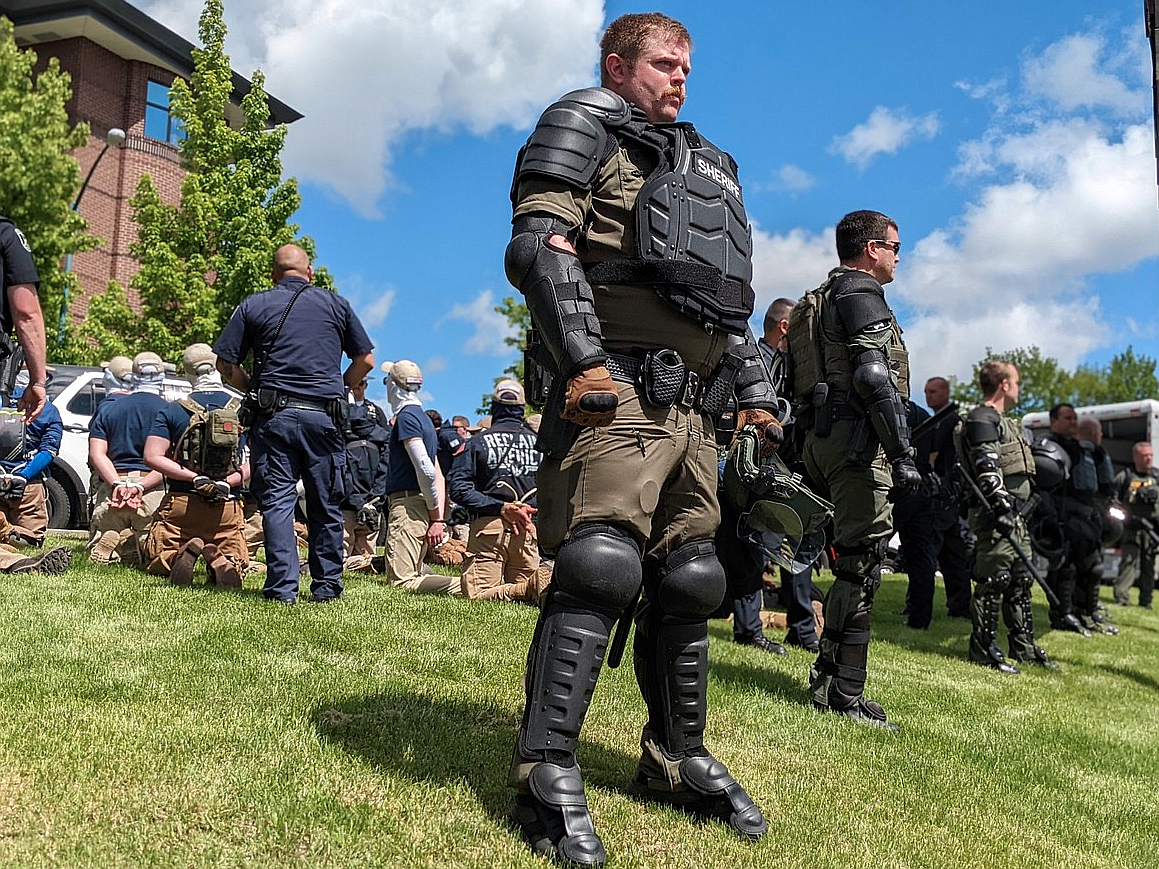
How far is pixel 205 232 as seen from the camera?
2427 cm

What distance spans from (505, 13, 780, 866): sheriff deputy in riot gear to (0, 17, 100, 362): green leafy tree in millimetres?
22764

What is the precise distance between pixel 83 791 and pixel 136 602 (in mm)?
3205

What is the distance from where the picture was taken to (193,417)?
7.37m

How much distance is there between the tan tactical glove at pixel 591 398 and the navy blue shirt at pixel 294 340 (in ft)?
13.1

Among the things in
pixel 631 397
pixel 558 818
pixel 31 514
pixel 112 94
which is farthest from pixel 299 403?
pixel 112 94

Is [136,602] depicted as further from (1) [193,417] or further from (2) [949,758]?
(2) [949,758]

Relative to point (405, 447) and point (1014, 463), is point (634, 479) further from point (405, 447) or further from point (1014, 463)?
point (1014, 463)

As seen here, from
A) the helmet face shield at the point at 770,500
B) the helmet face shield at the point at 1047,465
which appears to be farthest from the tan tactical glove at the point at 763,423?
the helmet face shield at the point at 1047,465

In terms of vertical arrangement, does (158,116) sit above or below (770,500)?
above

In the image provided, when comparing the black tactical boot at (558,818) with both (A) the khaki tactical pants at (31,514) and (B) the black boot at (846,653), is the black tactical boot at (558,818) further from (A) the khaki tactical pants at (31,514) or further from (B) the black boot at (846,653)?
(A) the khaki tactical pants at (31,514)

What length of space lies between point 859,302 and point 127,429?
6.36 meters

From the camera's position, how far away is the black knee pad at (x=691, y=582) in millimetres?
3184

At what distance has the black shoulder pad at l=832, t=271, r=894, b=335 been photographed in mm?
5378

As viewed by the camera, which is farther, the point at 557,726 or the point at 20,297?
the point at 20,297
